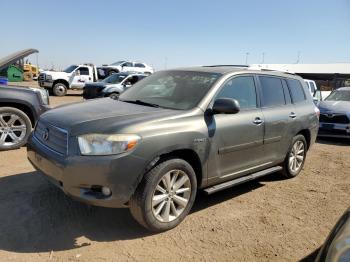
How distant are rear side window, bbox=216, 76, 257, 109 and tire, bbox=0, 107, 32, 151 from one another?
13.9 ft

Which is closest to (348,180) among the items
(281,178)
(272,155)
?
(281,178)

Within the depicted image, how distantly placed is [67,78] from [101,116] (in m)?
20.3

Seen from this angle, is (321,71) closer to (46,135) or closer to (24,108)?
(24,108)

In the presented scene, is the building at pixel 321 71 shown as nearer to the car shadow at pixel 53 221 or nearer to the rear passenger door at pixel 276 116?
the rear passenger door at pixel 276 116

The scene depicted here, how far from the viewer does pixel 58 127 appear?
386 cm

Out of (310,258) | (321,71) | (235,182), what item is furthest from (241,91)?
(321,71)

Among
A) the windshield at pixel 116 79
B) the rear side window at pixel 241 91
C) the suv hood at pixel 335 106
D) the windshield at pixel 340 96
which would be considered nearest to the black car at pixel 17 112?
the rear side window at pixel 241 91

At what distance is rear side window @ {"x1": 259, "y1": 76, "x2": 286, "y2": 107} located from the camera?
17.4 feet

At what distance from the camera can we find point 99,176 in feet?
11.4

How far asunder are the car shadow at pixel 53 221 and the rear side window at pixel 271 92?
1540 millimetres

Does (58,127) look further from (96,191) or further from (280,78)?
(280,78)

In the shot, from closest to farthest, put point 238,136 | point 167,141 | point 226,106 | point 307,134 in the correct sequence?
point 167,141 < point 226,106 < point 238,136 < point 307,134

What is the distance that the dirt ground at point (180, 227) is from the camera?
356cm

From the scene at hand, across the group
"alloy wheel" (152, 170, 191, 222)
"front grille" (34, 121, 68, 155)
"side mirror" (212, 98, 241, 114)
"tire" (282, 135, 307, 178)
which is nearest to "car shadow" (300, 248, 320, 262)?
"alloy wheel" (152, 170, 191, 222)
